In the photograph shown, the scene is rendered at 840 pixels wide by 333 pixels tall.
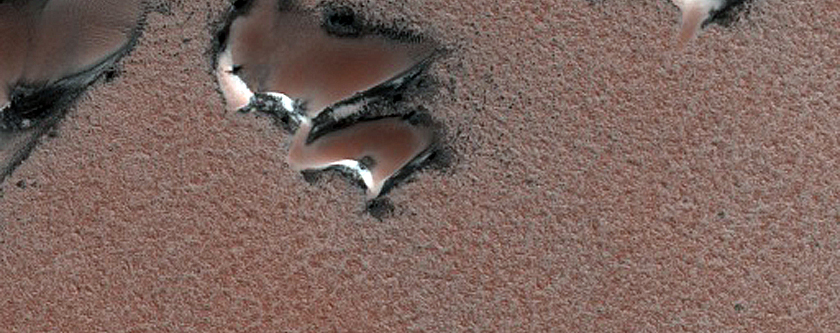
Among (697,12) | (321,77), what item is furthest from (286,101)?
(697,12)

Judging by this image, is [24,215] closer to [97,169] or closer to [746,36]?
[97,169]

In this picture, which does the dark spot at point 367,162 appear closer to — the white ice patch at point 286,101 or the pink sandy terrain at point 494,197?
the pink sandy terrain at point 494,197

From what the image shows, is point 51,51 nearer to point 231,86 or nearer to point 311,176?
point 231,86

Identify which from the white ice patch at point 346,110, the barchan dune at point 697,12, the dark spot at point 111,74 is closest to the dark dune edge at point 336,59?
the white ice patch at point 346,110

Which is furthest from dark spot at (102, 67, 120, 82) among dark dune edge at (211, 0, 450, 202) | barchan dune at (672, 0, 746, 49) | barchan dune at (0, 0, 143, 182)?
barchan dune at (672, 0, 746, 49)

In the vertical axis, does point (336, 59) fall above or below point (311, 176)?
above

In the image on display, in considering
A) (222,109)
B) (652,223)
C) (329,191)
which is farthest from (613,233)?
(222,109)
